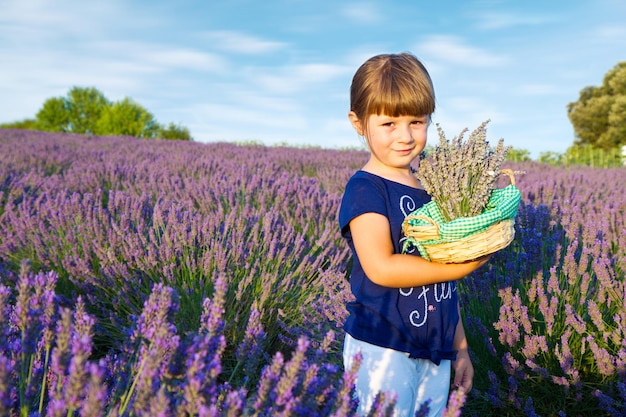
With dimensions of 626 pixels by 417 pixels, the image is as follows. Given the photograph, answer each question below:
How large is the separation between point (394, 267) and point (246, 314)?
A: 4.57 feet

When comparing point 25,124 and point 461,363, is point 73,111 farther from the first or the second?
point 461,363

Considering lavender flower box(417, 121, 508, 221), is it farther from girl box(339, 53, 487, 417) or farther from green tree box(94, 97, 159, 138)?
green tree box(94, 97, 159, 138)

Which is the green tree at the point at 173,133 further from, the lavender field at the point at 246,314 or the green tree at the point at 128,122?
the lavender field at the point at 246,314

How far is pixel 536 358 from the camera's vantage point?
2289mm

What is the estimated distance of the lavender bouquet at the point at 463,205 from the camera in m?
1.50

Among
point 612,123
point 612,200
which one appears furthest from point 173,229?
point 612,123

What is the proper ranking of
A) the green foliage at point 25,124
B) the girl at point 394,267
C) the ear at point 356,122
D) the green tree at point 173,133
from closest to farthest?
the girl at point 394,267, the ear at point 356,122, the green tree at point 173,133, the green foliage at point 25,124

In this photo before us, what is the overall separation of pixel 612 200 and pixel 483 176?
3821mm

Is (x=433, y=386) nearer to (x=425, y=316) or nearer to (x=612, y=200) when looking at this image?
(x=425, y=316)

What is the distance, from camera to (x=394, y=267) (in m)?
1.54

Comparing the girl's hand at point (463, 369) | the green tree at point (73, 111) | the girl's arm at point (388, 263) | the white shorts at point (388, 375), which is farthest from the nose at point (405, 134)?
the green tree at point (73, 111)

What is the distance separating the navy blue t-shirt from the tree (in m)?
26.3

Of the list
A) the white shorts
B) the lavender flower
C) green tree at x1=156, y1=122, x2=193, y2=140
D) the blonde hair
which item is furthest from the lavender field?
green tree at x1=156, y1=122, x2=193, y2=140

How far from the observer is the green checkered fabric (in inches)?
58.4
